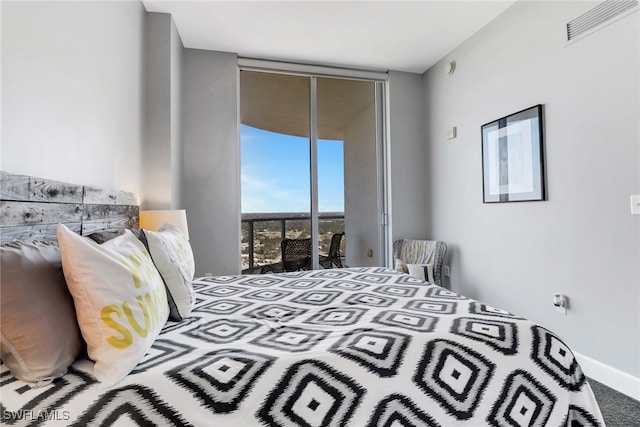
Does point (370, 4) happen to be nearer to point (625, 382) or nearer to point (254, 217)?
point (254, 217)

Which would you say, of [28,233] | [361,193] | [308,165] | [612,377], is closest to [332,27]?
[308,165]

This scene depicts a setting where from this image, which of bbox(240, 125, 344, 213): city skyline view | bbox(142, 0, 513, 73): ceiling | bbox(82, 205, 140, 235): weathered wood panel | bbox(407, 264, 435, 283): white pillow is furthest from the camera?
bbox(240, 125, 344, 213): city skyline view

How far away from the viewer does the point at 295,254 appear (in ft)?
12.1

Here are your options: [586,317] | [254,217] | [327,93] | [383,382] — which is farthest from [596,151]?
[254,217]

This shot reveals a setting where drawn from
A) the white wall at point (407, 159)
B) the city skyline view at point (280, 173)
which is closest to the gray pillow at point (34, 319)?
the city skyline view at point (280, 173)

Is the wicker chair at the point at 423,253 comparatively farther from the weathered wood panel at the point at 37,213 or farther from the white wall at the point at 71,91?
the weathered wood panel at the point at 37,213

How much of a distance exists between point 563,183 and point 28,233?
3.00 metres

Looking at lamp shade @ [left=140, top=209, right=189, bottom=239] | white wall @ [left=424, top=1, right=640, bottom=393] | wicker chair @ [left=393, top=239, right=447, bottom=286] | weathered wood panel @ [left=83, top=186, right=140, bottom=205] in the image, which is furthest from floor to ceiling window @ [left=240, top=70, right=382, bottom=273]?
weathered wood panel @ [left=83, top=186, right=140, bottom=205]

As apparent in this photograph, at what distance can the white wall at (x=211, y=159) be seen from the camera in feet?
10.5

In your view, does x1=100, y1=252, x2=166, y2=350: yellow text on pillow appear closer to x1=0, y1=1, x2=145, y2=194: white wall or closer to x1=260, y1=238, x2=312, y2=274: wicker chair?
x1=0, y1=1, x2=145, y2=194: white wall

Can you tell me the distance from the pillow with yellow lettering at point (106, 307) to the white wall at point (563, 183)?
8.33 ft

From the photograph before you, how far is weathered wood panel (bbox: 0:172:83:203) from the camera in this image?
1056mm

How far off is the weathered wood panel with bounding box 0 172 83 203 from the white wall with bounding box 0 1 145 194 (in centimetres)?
5

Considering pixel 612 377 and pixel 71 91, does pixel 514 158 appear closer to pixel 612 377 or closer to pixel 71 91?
pixel 612 377
